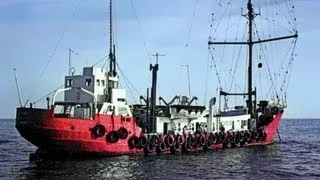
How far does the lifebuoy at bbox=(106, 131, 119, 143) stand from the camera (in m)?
49.0

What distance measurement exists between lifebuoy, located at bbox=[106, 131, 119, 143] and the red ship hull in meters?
0.18

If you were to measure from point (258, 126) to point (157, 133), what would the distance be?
19771 millimetres

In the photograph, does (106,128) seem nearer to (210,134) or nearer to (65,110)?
(65,110)

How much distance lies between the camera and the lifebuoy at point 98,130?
47656 mm

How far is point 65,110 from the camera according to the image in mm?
51156

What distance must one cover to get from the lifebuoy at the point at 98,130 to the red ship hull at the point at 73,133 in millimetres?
190

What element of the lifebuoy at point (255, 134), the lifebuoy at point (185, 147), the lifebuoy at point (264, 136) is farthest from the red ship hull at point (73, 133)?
the lifebuoy at point (264, 136)

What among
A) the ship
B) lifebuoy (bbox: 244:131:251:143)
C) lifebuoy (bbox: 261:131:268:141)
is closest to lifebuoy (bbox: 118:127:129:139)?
the ship

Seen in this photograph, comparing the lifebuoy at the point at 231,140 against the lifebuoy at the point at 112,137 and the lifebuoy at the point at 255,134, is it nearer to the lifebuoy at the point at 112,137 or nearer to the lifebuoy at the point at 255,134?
the lifebuoy at the point at 255,134

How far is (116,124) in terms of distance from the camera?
4981 centimetres

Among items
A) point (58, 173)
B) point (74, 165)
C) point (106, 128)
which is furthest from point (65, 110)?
point (58, 173)

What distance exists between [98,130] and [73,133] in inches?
95.4

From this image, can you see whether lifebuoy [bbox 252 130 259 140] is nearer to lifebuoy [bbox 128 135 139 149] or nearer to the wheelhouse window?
lifebuoy [bbox 128 135 139 149]

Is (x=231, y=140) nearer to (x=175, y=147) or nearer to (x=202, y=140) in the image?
(x=202, y=140)
